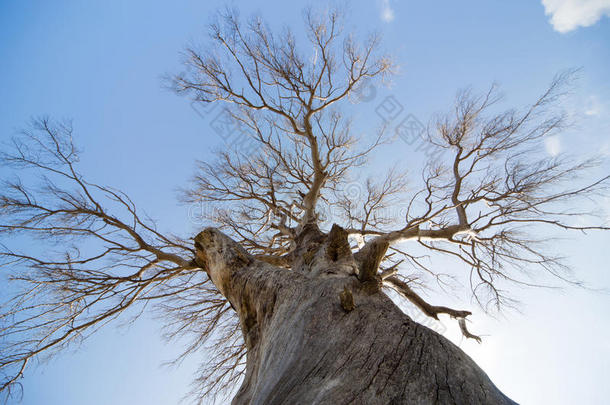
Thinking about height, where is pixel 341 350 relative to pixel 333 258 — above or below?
below

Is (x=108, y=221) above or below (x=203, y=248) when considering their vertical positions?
above

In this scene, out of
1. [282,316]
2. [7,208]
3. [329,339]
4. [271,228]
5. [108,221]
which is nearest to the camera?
[329,339]

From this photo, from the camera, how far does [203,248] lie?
8.98 ft

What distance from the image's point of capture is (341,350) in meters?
1.15

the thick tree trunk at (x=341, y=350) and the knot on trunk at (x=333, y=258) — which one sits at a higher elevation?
the knot on trunk at (x=333, y=258)

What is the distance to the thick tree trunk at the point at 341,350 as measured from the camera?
90 cm

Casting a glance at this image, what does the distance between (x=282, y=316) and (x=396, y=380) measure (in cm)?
83

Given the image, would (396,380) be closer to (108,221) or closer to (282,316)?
(282,316)

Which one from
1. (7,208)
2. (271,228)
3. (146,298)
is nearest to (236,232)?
(271,228)

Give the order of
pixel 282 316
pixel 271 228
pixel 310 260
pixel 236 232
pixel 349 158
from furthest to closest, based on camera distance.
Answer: pixel 349 158, pixel 271 228, pixel 236 232, pixel 310 260, pixel 282 316

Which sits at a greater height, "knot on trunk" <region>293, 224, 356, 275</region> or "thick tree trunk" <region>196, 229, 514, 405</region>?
"knot on trunk" <region>293, 224, 356, 275</region>

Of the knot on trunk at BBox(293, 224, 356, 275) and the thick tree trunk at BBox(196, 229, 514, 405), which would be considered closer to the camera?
the thick tree trunk at BBox(196, 229, 514, 405)

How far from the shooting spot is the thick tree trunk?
90 cm

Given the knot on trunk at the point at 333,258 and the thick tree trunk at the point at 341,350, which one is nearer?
the thick tree trunk at the point at 341,350
